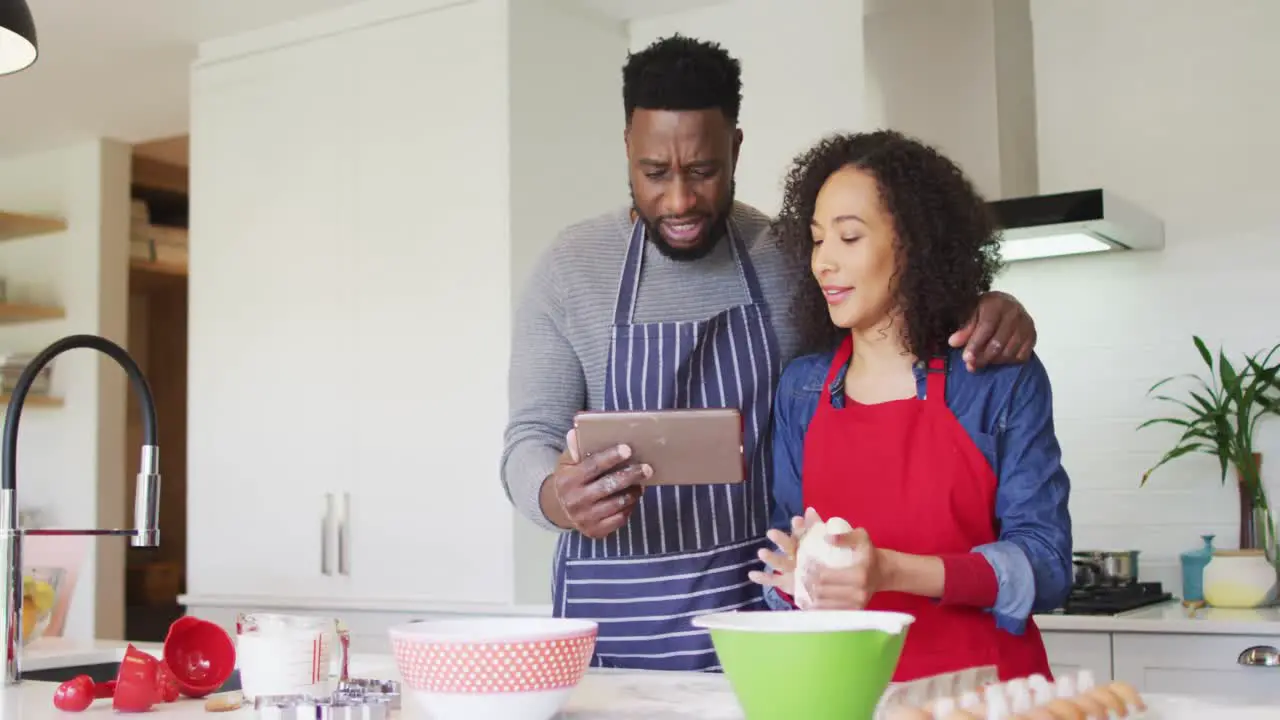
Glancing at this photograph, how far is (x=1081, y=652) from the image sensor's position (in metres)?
2.60

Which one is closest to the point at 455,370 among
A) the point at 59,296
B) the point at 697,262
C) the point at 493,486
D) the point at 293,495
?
the point at 493,486

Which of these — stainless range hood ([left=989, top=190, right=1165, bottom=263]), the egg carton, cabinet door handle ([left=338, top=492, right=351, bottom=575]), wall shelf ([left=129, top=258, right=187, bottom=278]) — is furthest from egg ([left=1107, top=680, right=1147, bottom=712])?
wall shelf ([left=129, top=258, right=187, bottom=278])

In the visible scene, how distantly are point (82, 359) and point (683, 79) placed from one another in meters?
4.09

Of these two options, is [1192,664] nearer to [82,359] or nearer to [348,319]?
[348,319]

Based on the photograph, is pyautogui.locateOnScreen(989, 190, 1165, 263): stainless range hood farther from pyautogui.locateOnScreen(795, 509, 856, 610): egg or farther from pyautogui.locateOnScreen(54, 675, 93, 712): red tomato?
pyautogui.locateOnScreen(54, 675, 93, 712): red tomato

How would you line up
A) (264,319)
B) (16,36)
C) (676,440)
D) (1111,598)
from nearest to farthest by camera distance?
(676,440) → (16,36) → (1111,598) → (264,319)

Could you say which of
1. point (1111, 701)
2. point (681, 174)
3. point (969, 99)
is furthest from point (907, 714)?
point (969, 99)

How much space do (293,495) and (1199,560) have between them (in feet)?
7.90

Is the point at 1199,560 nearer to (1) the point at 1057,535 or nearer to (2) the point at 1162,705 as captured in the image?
(1) the point at 1057,535

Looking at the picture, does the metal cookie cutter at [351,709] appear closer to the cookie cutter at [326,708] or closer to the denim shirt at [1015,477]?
the cookie cutter at [326,708]

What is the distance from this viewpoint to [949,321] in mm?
1554

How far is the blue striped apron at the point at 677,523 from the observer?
1.67 meters

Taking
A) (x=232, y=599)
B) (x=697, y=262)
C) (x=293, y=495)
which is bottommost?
(x=232, y=599)

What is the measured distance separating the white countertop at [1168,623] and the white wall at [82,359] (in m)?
3.80
